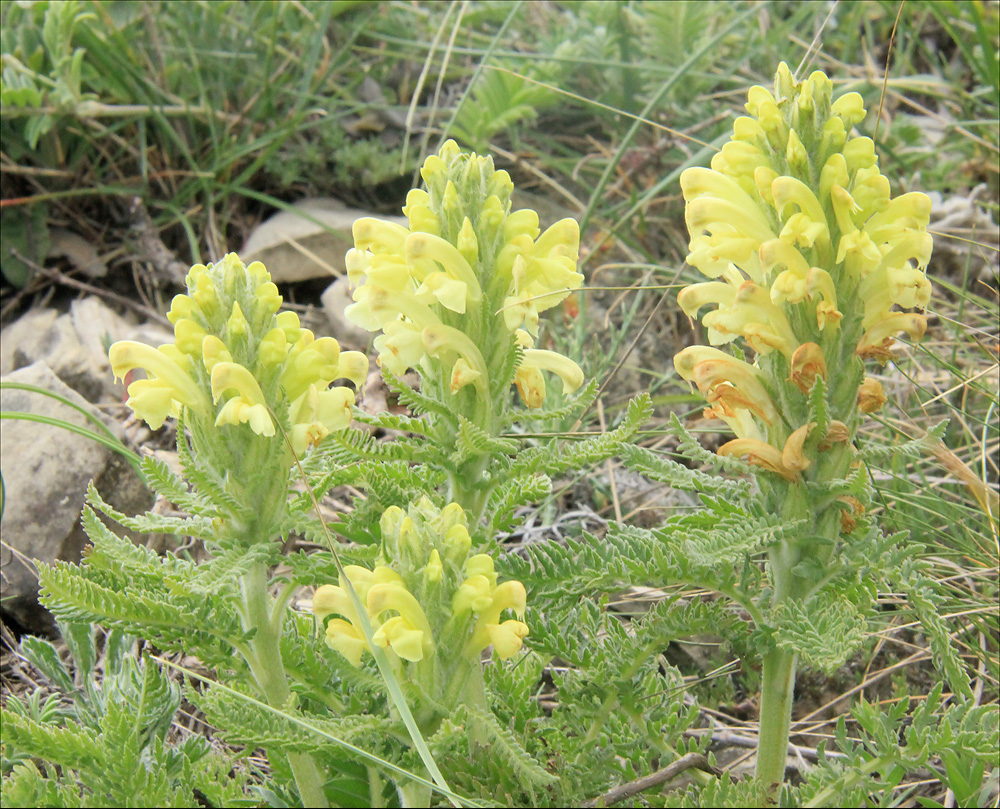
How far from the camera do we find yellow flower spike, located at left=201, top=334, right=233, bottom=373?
1.61 m

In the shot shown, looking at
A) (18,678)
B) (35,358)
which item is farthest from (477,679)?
(35,358)

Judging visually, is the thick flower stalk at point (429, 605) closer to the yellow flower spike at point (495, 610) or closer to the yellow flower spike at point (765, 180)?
the yellow flower spike at point (495, 610)

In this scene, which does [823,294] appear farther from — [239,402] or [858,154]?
[239,402]

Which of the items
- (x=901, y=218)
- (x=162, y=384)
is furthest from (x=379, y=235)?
(x=901, y=218)

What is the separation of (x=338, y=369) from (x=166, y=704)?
Result: 719mm

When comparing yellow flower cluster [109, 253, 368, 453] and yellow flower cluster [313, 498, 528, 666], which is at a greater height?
yellow flower cluster [109, 253, 368, 453]

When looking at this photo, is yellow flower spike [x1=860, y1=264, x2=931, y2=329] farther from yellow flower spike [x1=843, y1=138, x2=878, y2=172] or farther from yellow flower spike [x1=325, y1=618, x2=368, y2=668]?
yellow flower spike [x1=325, y1=618, x2=368, y2=668]

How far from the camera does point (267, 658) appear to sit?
173 cm

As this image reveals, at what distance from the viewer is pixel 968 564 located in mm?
2711

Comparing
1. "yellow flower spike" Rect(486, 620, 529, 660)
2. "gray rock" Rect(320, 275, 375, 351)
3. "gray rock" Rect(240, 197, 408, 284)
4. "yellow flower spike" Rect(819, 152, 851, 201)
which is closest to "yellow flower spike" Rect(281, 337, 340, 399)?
"yellow flower spike" Rect(486, 620, 529, 660)

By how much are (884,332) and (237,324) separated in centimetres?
113

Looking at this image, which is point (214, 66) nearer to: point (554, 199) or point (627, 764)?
point (554, 199)

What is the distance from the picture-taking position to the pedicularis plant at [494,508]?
1.55 m

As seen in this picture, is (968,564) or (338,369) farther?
(968,564)
